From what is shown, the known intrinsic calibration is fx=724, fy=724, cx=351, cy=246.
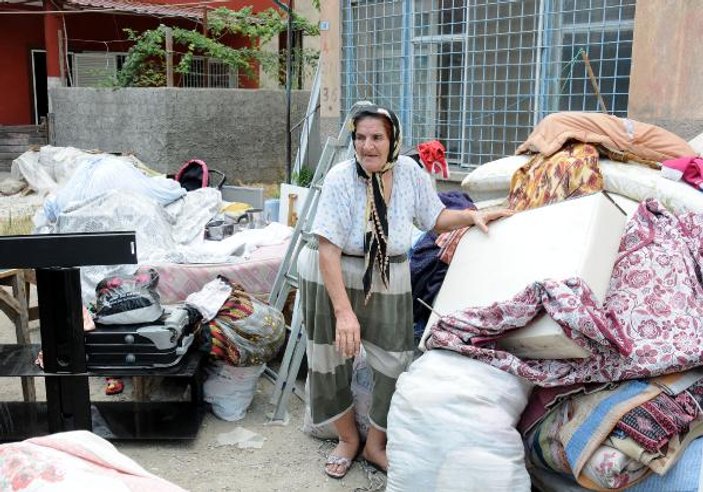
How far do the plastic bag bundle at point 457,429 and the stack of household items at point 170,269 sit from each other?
1.38 metres

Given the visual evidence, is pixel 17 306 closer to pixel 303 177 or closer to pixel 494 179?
pixel 494 179

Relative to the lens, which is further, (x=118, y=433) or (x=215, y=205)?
(x=215, y=205)

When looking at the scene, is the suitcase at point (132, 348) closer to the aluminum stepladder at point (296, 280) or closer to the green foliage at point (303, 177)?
the aluminum stepladder at point (296, 280)

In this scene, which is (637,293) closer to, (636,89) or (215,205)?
(636,89)

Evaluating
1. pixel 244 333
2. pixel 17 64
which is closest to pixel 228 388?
pixel 244 333

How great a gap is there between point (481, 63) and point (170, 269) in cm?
333

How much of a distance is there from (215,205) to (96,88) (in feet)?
20.7

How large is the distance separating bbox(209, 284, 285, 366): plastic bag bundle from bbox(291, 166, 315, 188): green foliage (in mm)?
4901

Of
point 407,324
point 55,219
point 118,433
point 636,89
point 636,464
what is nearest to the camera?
point 636,464

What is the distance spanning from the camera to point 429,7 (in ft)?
22.1

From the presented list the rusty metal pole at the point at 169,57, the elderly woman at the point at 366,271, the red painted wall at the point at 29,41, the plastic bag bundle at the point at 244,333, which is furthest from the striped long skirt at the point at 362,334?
the red painted wall at the point at 29,41

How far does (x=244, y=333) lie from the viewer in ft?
12.5

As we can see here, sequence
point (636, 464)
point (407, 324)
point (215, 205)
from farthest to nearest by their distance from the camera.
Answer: point (215, 205) → point (407, 324) → point (636, 464)

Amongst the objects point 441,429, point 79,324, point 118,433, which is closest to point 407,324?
point 441,429
